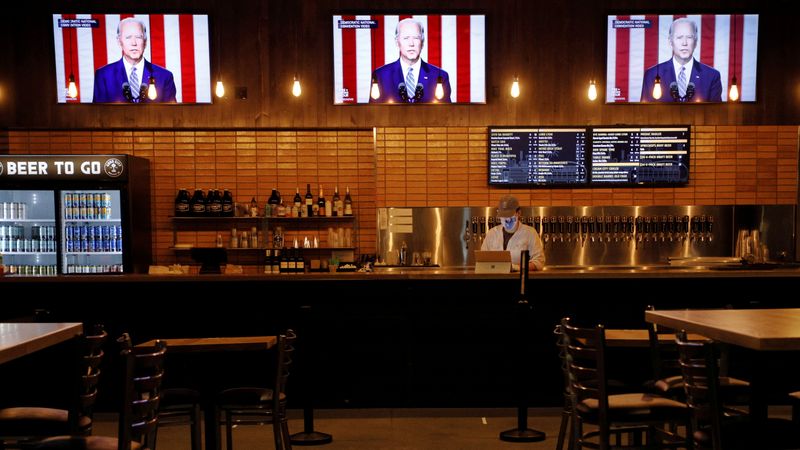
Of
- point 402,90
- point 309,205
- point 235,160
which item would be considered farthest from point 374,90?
point 235,160

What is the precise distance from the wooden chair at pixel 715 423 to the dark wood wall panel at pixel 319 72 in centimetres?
→ 572

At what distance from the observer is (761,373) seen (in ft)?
10.1

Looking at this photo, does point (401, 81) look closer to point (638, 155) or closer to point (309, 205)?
point (309, 205)

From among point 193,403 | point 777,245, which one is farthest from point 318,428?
point 777,245

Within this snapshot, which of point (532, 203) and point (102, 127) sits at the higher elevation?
point (102, 127)

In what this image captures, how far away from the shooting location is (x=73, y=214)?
8.37 metres

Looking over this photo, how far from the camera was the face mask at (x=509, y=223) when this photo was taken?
7600mm

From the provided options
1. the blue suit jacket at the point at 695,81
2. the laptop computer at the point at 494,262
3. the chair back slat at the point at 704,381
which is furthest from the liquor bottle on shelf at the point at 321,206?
the chair back slat at the point at 704,381

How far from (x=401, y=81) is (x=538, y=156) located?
5.68 feet

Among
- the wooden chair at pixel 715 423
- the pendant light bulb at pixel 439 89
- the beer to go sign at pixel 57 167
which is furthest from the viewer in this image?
the pendant light bulb at pixel 439 89

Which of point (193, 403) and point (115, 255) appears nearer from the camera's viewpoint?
point (193, 403)

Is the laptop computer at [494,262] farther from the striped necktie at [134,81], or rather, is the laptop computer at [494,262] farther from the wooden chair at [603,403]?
the striped necktie at [134,81]

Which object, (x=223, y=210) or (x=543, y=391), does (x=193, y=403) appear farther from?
(x=223, y=210)

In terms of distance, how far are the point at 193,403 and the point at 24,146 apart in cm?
544
